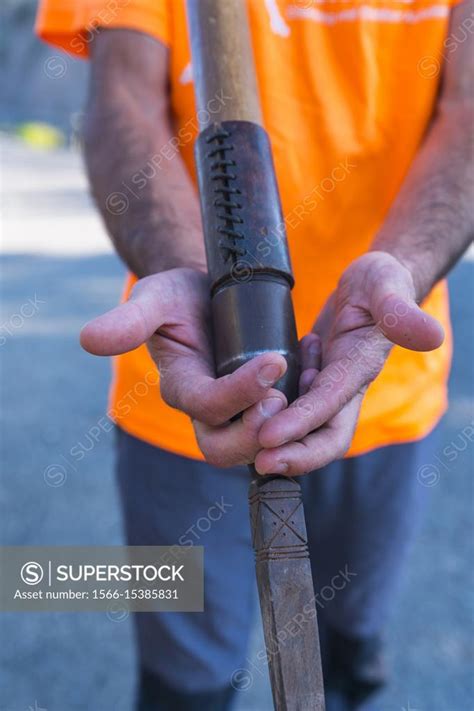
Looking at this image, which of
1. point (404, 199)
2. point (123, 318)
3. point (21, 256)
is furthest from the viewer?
point (21, 256)

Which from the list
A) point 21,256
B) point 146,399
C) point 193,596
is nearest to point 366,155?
point 146,399

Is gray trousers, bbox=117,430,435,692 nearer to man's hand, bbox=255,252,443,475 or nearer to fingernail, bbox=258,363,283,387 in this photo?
man's hand, bbox=255,252,443,475

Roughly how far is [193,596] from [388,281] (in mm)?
807

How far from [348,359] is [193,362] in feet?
0.65

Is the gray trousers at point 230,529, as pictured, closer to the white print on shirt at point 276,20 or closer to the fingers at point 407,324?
the fingers at point 407,324

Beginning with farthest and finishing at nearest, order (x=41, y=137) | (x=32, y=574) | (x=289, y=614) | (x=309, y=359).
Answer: (x=41, y=137) < (x=32, y=574) < (x=309, y=359) < (x=289, y=614)

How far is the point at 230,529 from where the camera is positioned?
1543 mm

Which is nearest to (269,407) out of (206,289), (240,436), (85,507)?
(240,436)

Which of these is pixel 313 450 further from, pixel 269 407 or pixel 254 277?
pixel 254 277

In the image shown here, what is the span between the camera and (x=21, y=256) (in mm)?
6574

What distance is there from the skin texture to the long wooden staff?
5cm

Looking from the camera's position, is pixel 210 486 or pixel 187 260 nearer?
pixel 187 260

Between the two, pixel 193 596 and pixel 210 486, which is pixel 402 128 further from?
pixel 193 596

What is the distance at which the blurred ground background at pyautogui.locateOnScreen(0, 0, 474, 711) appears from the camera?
7.57 feet
